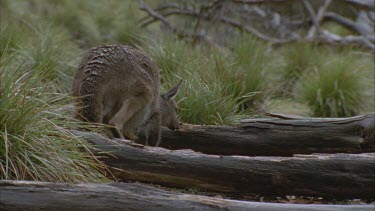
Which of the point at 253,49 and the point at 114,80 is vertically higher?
the point at 253,49

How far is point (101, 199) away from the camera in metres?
4.15

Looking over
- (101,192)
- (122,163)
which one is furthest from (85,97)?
(101,192)

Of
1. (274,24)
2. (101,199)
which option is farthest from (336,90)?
(101,199)

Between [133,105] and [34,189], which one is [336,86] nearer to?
[133,105]

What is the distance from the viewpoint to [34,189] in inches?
159

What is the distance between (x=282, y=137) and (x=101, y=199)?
3078 mm

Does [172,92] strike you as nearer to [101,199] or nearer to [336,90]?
[101,199]

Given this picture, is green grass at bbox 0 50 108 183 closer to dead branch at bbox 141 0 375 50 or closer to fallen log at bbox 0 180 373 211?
fallen log at bbox 0 180 373 211

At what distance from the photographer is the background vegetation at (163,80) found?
16.5 feet

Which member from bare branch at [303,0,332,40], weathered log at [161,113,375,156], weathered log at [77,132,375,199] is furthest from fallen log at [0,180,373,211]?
bare branch at [303,0,332,40]

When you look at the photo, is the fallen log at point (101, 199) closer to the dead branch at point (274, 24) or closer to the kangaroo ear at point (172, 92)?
the kangaroo ear at point (172, 92)

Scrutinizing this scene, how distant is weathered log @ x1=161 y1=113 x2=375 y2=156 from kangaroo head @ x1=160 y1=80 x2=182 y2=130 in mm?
97

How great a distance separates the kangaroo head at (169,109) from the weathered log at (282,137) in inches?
3.8

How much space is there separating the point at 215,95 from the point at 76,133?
3.08 meters
